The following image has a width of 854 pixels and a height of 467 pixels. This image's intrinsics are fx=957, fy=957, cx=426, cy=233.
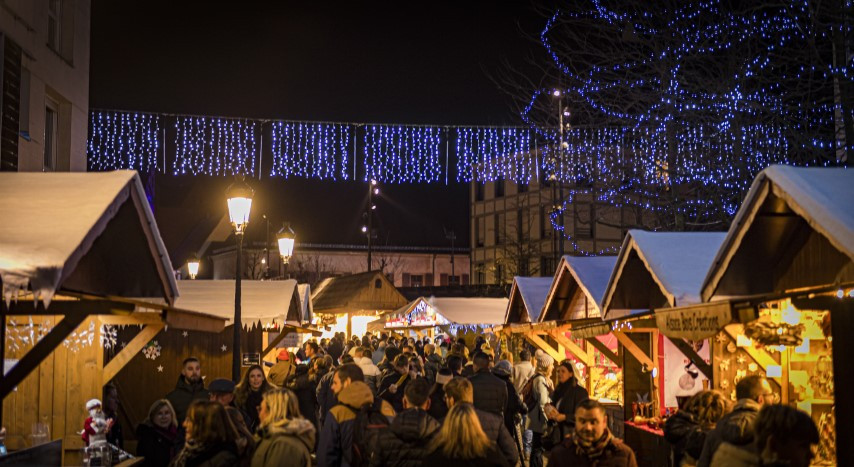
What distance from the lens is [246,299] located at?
2091 centimetres

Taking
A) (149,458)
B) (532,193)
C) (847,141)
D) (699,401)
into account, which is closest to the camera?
(699,401)

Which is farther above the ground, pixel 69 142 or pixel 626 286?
pixel 69 142

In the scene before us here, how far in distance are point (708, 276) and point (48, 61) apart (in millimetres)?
12138

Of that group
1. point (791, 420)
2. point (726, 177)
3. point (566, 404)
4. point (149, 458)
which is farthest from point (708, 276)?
point (726, 177)

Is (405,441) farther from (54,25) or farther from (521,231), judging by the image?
(521,231)

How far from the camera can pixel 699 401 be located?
8086mm

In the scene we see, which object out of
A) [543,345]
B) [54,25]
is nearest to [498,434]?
[543,345]

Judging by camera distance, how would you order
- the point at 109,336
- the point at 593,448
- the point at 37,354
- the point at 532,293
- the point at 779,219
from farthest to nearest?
the point at 532,293, the point at 109,336, the point at 779,219, the point at 37,354, the point at 593,448

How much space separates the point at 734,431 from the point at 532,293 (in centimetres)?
1769

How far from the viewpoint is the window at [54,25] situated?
56.3 feet

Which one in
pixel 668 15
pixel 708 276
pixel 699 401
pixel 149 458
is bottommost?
pixel 149 458

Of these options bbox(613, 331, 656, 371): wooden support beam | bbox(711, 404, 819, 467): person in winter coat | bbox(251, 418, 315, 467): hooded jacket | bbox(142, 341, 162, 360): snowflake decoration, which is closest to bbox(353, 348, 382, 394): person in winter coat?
bbox(142, 341, 162, 360): snowflake decoration

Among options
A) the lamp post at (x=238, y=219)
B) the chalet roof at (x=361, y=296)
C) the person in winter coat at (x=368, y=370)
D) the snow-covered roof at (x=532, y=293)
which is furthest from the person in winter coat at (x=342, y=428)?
the chalet roof at (x=361, y=296)

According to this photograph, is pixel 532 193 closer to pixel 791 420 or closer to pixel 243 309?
pixel 243 309
